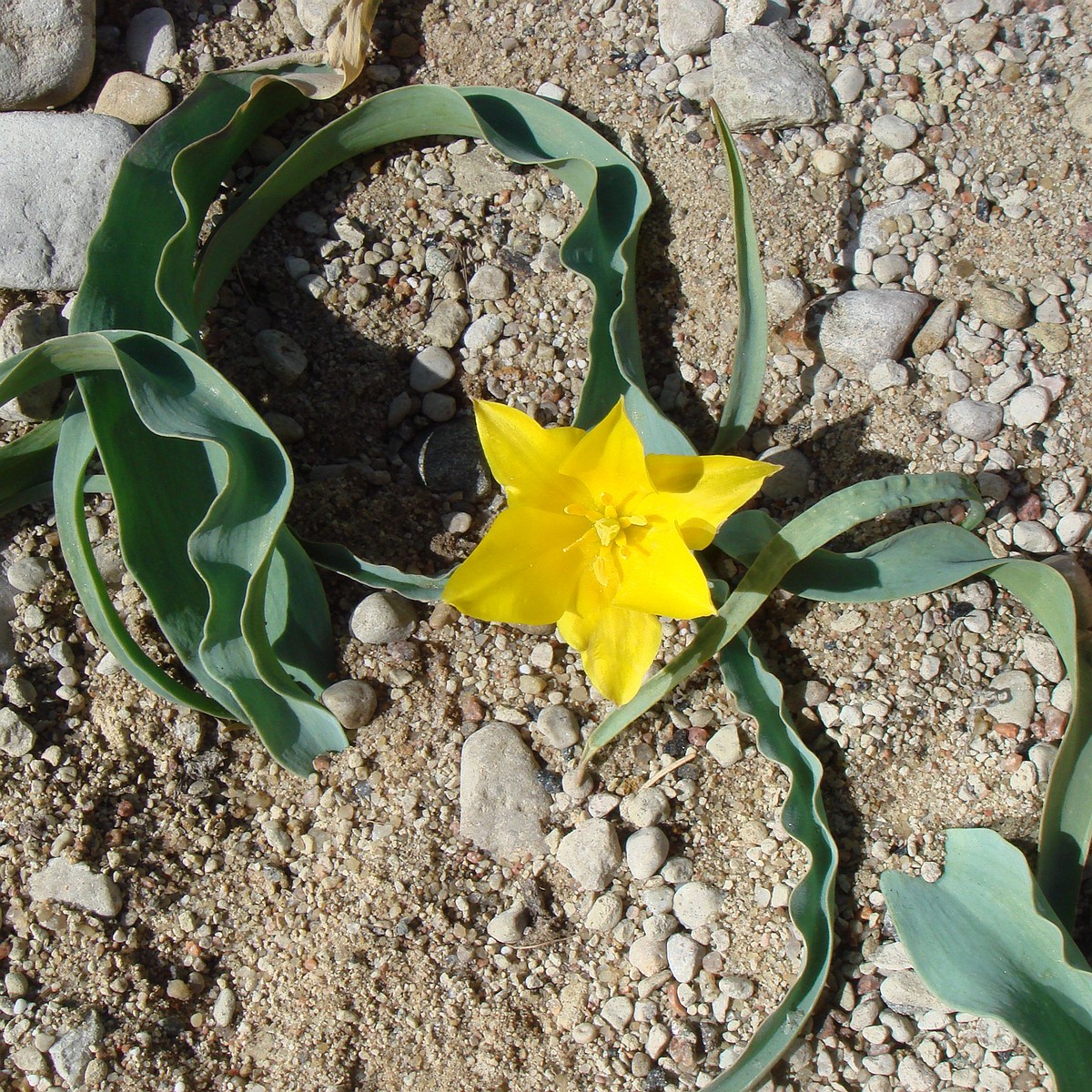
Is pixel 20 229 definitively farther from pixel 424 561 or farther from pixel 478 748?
pixel 478 748

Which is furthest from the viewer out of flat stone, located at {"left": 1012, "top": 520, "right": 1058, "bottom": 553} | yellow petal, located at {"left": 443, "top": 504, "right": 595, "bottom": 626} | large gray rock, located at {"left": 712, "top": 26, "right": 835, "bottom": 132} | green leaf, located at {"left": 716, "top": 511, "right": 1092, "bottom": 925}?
large gray rock, located at {"left": 712, "top": 26, "right": 835, "bottom": 132}

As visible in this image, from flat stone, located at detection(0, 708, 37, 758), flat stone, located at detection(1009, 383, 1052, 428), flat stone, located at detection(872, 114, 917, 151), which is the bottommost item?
flat stone, located at detection(0, 708, 37, 758)

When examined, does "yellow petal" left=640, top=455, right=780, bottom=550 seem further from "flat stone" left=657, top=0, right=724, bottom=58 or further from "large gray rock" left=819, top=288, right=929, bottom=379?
"flat stone" left=657, top=0, right=724, bottom=58

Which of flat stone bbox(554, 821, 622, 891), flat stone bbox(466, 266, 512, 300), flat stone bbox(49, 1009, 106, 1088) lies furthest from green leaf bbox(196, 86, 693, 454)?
flat stone bbox(49, 1009, 106, 1088)

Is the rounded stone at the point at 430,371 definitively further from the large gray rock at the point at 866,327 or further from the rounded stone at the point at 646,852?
the rounded stone at the point at 646,852

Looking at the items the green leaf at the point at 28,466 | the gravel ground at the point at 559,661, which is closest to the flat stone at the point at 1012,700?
the gravel ground at the point at 559,661

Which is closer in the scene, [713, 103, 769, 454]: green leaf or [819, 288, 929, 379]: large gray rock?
[713, 103, 769, 454]: green leaf

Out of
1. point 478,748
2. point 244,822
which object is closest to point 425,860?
point 478,748

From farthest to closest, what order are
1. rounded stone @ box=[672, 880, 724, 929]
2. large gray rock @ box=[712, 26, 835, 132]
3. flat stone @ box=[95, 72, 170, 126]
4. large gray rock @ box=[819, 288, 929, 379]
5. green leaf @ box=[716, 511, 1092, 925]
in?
flat stone @ box=[95, 72, 170, 126]
large gray rock @ box=[712, 26, 835, 132]
large gray rock @ box=[819, 288, 929, 379]
rounded stone @ box=[672, 880, 724, 929]
green leaf @ box=[716, 511, 1092, 925]
